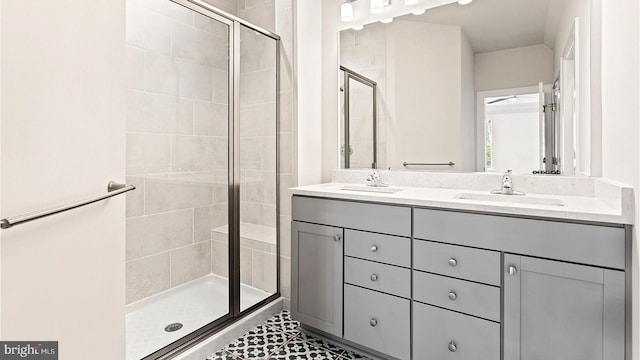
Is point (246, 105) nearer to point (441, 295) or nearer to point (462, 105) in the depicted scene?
point (462, 105)

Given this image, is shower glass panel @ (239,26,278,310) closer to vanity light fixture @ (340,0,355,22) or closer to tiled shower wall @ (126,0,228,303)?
tiled shower wall @ (126,0,228,303)

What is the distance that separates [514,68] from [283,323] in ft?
6.94

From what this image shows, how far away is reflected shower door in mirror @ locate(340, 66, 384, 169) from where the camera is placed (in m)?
2.33

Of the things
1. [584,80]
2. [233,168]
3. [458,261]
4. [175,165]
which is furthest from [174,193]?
[584,80]

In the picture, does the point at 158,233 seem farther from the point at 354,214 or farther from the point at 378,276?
the point at 378,276

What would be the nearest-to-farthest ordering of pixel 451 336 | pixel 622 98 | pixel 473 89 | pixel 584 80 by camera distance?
1. pixel 622 98
2. pixel 451 336
3. pixel 584 80
4. pixel 473 89

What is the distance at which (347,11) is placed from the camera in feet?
7.56

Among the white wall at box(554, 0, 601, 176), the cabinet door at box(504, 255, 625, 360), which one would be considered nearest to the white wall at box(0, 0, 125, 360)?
the cabinet door at box(504, 255, 625, 360)

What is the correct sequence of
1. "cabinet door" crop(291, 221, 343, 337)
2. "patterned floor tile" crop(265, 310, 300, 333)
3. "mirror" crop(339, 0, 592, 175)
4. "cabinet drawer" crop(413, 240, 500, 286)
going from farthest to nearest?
"patterned floor tile" crop(265, 310, 300, 333) → "cabinet door" crop(291, 221, 343, 337) → "mirror" crop(339, 0, 592, 175) → "cabinet drawer" crop(413, 240, 500, 286)

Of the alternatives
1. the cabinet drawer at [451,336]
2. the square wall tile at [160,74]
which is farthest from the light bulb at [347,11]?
the cabinet drawer at [451,336]

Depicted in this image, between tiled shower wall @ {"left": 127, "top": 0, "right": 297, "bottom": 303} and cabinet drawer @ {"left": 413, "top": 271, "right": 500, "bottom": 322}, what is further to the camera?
tiled shower wall @ {"left": 127, "top": 0, "right": 297, "bottom": 303}

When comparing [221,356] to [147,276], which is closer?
[221,356]

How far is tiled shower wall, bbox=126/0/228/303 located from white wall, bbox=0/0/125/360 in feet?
2.91

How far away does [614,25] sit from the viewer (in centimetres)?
129
